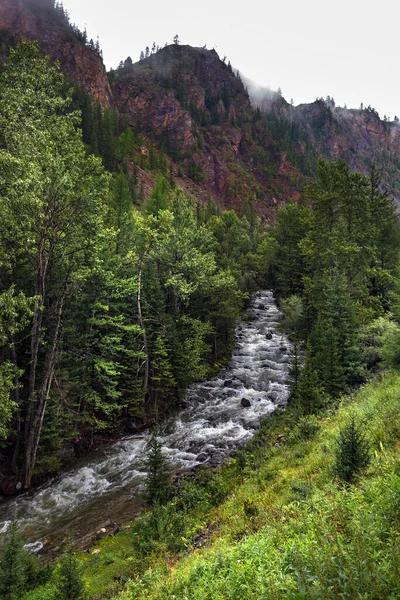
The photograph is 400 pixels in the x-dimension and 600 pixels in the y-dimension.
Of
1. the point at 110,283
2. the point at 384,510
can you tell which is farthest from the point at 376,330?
the point at 384,510

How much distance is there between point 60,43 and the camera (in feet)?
396

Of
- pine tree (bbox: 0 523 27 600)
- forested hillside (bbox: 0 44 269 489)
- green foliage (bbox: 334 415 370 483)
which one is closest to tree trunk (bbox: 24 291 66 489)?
forested hillside (bbox: 0 44 269 489)

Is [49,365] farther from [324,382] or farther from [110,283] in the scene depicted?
[324,382]

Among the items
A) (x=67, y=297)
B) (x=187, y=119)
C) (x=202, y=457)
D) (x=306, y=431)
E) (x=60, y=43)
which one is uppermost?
(x=60, y=43)

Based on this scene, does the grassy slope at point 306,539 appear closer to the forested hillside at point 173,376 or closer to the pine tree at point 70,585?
the forested hillside at point 173,376

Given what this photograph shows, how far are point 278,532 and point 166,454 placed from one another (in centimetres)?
1323

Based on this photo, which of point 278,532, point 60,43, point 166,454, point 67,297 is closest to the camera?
point 278,532

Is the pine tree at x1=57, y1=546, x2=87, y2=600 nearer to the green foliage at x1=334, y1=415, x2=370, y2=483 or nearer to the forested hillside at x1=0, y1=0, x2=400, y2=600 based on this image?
the forested hillside at x1=0, y1=0, x2=400, y2=600

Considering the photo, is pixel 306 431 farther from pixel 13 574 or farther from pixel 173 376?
pixel 173 376

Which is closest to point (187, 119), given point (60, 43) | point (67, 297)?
point (60, 43)

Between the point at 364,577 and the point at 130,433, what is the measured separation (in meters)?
19.6

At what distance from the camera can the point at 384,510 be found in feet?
15.7

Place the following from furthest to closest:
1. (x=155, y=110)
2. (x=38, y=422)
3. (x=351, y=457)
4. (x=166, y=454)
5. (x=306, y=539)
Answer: (x=155, y=110) → (x=166, y=454) → (x=38, y=422) → (x=351, y=457) → (x=306, y=539)

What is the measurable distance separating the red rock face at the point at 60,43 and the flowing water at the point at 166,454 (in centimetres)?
12498
